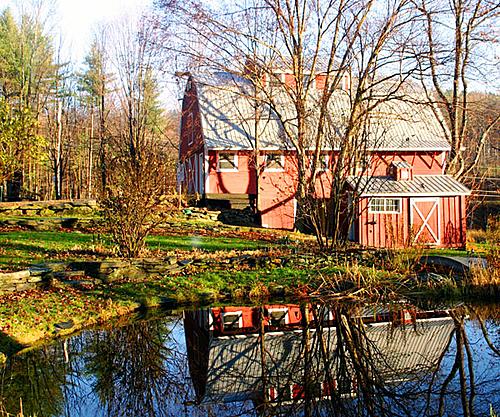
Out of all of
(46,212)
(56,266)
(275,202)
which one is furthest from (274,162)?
(56,266)

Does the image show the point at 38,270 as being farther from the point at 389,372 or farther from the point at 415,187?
the point at 415,187

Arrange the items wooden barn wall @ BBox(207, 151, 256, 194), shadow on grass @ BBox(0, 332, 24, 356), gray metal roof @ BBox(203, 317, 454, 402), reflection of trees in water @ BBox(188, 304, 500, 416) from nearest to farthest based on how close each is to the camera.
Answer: reflection of trees in water @ BBox(188, 304, 500, 416), gray metal roof @ BBox(203, 317, 454, 402), shadow on grass @ BBox(0, 332, 24, 356), wooden barn wall @ BBox(207, 151, 256, 194)

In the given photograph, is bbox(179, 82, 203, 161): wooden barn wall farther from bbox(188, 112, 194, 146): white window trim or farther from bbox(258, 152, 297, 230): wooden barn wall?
bbox(258, 152, 297, 230): wooden barn wall

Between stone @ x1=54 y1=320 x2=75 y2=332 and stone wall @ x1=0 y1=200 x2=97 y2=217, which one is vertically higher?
stone wall @ x1=0 y1=200 x2=97 y2=217

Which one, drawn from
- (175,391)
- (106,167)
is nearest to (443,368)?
(175,391)

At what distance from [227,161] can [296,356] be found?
17375 millimetres

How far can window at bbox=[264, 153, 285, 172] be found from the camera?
23.9 meters

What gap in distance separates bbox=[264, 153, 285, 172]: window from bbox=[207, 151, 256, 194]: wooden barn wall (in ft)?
2.28

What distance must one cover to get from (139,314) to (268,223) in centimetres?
1412

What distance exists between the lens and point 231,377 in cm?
639

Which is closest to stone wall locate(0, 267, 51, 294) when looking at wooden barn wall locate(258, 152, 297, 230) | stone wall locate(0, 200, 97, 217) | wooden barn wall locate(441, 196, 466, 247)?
stone wall locate(0, 200, 97, 217)

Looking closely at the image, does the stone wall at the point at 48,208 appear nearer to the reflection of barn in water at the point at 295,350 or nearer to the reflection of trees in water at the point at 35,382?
the reflection of barn in water at the point at 295,350

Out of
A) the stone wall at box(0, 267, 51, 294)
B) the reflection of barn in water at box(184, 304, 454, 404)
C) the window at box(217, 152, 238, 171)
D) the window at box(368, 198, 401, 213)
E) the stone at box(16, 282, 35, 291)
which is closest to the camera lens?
the reflection of barn in water at box(184, 304, 454, 404)

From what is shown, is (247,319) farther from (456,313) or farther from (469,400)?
(469,400)
